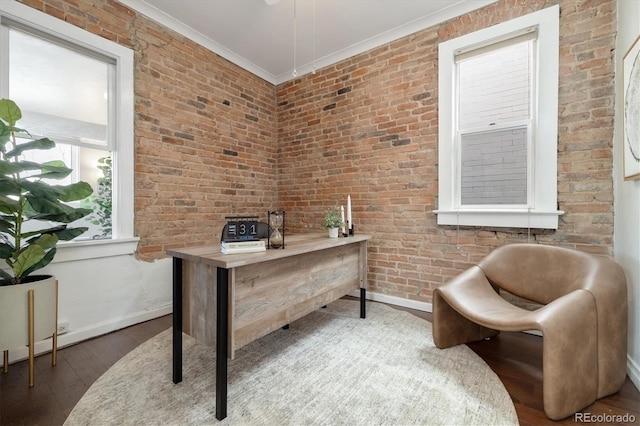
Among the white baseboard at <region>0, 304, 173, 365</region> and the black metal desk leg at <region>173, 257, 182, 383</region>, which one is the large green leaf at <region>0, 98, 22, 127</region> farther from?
the white baseboard at <region>0, 304, 173, 365</region>

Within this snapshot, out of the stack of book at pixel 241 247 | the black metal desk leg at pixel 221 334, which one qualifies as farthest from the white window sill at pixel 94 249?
the black metal desk leg at pixel 221 334

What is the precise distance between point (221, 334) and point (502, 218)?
243cm

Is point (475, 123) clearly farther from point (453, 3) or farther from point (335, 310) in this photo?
point (335, 310)

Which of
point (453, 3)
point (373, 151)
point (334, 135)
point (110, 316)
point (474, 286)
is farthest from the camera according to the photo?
point (334, 135)

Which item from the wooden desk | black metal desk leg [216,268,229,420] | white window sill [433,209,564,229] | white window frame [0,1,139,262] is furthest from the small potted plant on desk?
white window sill [433,209,564,229]

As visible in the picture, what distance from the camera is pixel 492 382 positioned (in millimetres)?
1697

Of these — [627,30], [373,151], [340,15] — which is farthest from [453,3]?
[373,151]

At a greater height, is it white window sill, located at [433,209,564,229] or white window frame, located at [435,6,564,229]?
white window frame, located at [435,6,564,229]

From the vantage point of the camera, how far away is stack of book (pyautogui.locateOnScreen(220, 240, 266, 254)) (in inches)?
61.5

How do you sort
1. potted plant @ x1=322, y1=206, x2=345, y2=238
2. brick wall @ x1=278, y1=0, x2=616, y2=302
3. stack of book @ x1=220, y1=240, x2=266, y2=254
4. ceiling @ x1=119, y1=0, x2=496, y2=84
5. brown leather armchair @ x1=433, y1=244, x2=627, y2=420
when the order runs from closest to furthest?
brown leather armchair @ x1=433, y1=244, x2=627, y2=420, stack of book @ x1=220, y1=240, x2=266, y2=254, brick wall @ x1=278, y1=0, x2=616, y2=302, potted plant @ x1=322, y1=206, x2=345, y2=238, ceiling @ x1=119, y1=0, x2=496, y2=84

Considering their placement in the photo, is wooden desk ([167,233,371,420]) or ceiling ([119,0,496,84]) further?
ceiling ([119,0,496,84])

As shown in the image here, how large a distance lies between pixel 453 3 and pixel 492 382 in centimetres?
316

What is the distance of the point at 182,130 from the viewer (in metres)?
2.96

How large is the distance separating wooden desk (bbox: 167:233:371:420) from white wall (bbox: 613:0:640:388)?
1943 millimetres
